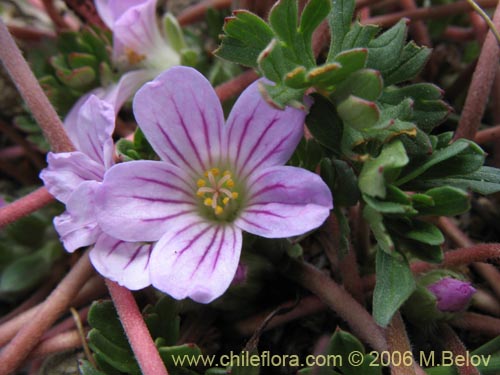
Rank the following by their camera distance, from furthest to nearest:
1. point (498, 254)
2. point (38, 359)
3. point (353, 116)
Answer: point (38, 359) < point (498, 254) < point (353, 116)

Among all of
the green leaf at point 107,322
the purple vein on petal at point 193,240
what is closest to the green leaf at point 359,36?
the purple vein on petal at point 193,240

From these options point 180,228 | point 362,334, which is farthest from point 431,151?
point 180,228

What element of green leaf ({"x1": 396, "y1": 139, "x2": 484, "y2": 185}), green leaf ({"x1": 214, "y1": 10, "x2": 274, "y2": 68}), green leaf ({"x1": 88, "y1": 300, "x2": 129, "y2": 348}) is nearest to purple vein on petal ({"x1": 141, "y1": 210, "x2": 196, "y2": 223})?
green leaf ({"x1": 88, "y1": 300, "x2": 129, "y2": 348})

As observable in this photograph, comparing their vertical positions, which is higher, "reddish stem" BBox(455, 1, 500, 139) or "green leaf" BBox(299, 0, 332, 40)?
"green leaf" BBox(299, 0, 332, 40)

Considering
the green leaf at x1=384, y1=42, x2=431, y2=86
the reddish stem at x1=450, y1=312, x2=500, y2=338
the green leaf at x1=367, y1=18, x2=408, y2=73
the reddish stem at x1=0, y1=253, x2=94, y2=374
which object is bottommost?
the reddish stem at x1=450, y1=312, x2=500, y2=338

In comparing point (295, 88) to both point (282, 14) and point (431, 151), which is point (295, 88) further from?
point (431, 151)

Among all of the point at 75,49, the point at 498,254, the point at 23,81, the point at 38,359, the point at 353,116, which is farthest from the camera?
the point at 75,49

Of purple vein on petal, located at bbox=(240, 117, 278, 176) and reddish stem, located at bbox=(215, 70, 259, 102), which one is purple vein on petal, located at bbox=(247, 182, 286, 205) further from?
reddish stem, located at bbox=(215, 70, 259, 102)
